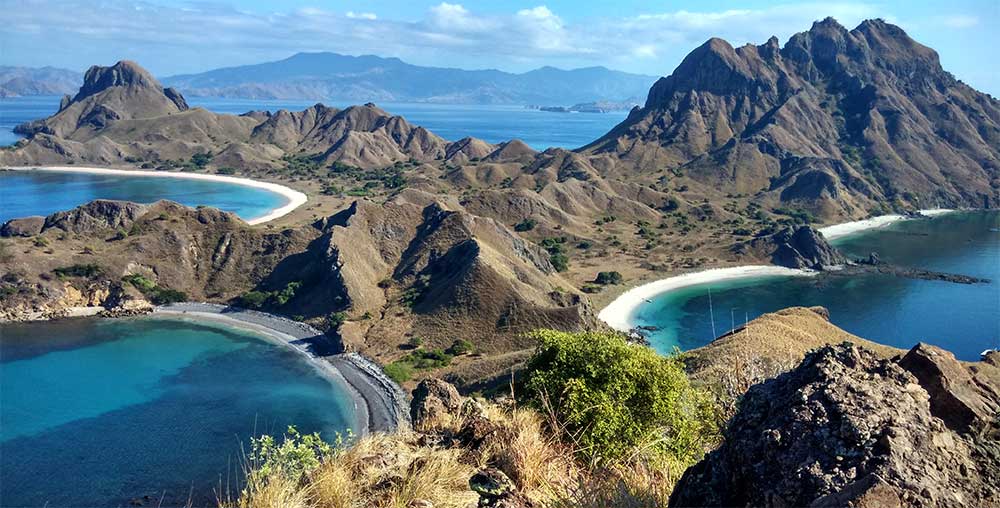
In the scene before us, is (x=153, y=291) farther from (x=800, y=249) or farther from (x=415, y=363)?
(x=800, y=249)

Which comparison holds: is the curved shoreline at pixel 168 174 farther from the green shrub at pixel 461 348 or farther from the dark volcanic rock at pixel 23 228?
the green shrub at pixel 461 348

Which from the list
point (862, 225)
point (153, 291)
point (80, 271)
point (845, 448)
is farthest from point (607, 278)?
point (862, 225)

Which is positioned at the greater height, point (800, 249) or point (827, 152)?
point (827, 152)

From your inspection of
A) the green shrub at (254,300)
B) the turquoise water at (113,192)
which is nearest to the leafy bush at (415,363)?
the green shrub at (254,300)

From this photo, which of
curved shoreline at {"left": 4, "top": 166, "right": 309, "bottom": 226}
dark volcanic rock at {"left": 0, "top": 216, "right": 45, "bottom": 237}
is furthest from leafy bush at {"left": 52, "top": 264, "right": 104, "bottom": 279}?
curved shoreline at {"left": 4, "top": 166, "right": 309, "bottom": 226}

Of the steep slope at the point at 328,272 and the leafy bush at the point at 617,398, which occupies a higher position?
the leafy bush at the point at 617,398

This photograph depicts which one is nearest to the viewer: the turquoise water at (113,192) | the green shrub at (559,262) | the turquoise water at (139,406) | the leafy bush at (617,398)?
the leafy bush at (617,398)
